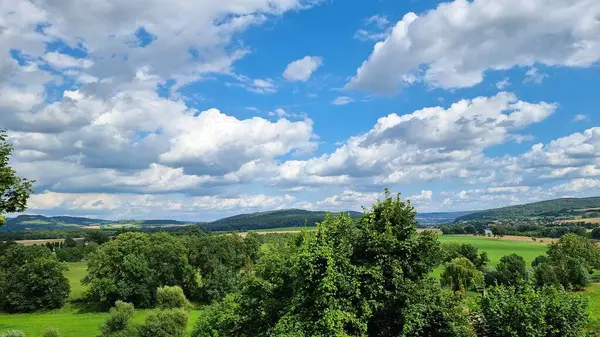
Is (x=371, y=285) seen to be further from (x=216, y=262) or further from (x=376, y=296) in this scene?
(x=216, y=262)

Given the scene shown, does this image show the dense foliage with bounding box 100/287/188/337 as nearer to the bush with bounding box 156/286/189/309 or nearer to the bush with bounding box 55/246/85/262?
the bush with bounding box 156/286/189/309

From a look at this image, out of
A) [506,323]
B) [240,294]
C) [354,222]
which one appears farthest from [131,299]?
[506,323]

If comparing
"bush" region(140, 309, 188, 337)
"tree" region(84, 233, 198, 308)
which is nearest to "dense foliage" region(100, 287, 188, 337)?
"bush" region(140, 309, 188, 337)

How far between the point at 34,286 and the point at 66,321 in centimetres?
1808

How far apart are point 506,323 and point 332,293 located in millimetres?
9555

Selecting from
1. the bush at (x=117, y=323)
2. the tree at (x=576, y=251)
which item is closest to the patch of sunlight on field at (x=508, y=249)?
the tree at (x=576, y=251)

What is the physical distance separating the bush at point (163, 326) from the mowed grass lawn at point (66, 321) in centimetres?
685

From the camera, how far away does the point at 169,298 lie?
78.8 metres

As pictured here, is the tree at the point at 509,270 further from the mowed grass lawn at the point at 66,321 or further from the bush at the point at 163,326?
the bush at the point at 163,326

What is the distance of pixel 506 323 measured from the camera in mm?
21812

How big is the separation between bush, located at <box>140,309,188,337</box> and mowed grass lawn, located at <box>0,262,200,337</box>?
685 cm

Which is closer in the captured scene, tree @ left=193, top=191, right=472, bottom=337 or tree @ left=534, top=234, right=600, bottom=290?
tree @ left=193, top=191, right=472, bottom=337

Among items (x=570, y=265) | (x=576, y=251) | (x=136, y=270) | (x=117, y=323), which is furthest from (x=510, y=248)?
(x=117, y=323)

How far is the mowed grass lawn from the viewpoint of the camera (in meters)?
62.4
